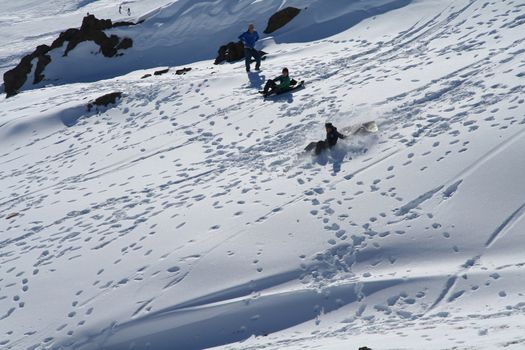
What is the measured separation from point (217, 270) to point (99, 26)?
20.6m

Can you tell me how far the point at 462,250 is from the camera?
10.2 m

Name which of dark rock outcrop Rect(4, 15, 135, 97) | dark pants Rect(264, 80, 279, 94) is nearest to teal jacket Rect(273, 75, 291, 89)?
dark pants Rect(264, 80, 279, 94)

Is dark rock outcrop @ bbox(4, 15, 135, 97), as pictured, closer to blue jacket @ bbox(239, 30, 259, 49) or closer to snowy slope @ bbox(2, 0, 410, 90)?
snowy slope @ bbox(2, 0, 410, 90)

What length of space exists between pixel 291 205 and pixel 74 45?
63.7 ft

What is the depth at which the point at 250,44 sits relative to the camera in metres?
20.1

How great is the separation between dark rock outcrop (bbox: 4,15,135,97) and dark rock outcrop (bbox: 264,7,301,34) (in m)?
7.41

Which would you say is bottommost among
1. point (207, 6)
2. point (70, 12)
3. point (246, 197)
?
point (246, 197)

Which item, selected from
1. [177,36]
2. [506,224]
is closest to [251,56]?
[177,36]

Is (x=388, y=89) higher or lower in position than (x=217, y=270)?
higher

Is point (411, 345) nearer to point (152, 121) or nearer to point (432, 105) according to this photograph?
point (432, 105)

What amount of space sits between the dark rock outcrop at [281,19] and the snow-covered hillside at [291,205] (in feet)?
12.3

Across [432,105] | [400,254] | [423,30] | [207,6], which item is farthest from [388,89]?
[207,6]

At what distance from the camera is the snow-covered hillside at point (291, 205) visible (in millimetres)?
9844

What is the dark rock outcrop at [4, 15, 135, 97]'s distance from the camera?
92.5 feet
